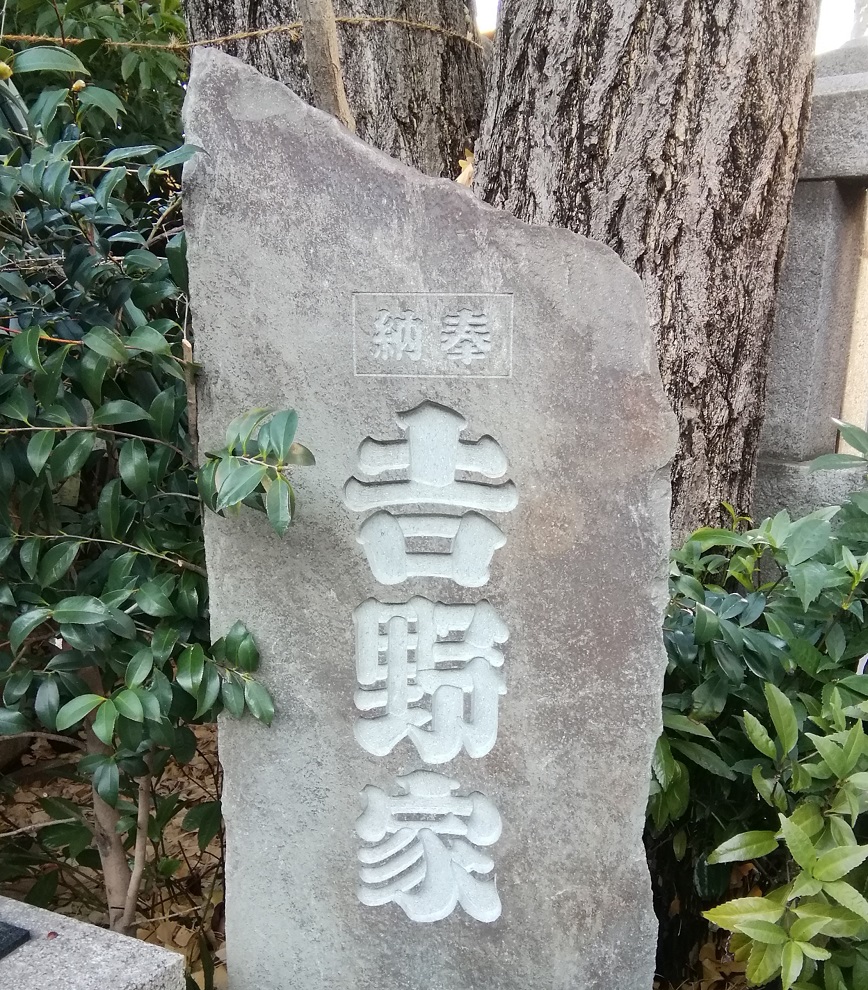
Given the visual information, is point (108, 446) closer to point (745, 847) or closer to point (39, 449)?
point (39, 449)

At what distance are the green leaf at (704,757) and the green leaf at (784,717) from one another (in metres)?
0.18

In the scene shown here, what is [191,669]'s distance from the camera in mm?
1264

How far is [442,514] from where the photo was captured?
1301 mm

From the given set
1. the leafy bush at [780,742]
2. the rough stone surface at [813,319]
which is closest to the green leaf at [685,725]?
the leafy bush at [780,742]

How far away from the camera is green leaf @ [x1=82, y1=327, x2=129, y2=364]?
3.94 feet

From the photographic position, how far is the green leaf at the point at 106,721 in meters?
1.16

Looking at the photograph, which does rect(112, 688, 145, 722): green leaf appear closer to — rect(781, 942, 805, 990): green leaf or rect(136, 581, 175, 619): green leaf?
rect(136, 581, 175, 619): green leaf

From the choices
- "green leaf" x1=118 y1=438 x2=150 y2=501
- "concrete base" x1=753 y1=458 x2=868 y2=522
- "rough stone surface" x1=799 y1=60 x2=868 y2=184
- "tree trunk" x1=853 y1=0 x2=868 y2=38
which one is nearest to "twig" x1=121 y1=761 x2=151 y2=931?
"green leaf" x1=118 y1=438 x2=150 y2=501

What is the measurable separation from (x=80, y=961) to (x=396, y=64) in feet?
6.71

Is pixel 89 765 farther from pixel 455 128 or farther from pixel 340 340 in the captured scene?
pixel 455 128

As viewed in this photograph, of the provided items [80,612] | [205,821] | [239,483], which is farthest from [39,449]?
[205,821]

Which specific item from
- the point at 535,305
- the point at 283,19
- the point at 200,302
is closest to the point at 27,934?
the point at 200,302

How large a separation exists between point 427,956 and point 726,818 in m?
0.67

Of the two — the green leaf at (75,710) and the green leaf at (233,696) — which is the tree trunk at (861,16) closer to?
Answer: the green leaf at (233,696)
